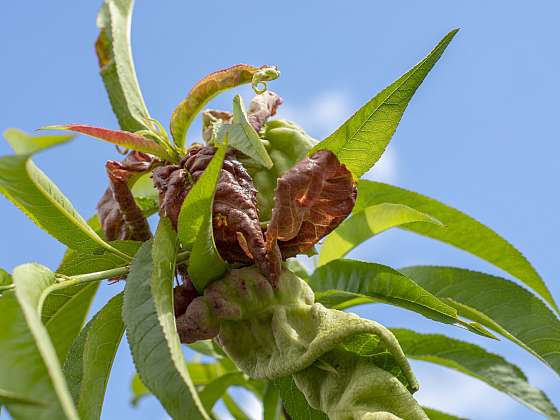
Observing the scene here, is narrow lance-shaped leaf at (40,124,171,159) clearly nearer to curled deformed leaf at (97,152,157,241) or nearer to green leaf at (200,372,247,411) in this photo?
curled deformed leaf at (97,152,157,241)

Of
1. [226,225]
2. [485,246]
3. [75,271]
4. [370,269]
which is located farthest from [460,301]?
[75,271]

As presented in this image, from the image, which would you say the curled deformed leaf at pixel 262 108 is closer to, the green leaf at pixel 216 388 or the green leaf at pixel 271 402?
the green leaf at pixel 271 402

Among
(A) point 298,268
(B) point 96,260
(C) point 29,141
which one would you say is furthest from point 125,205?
(A) point 298,268

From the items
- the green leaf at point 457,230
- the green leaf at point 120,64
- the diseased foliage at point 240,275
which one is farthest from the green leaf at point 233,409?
the green leaf at point 120,64

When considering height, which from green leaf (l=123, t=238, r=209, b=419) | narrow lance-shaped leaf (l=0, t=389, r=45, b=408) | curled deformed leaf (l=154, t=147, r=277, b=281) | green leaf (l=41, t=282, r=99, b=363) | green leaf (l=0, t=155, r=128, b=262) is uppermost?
curled deformed leaf (l=154, t=147, r=277, b=281)

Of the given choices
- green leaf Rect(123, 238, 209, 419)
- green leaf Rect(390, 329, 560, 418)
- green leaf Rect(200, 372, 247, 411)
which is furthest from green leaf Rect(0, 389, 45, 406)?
green leaf Rect(200, 372, 247, 411)

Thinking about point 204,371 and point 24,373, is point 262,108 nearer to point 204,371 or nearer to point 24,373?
point 24,373

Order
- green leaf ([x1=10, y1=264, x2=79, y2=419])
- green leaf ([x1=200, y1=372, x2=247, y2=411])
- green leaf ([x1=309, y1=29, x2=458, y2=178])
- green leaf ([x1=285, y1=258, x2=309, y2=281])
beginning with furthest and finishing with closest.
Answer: green leaf ([x1=200, y1=372, x2=247, y2=411]) → green leaf ([x1=285, y1=258, x2=309, y2=281]) → green leaf ([x1=309, y1=29, x2=458, y2=178]) → green leaf ([x1=10, y1=264, x2=79, y2=419])
